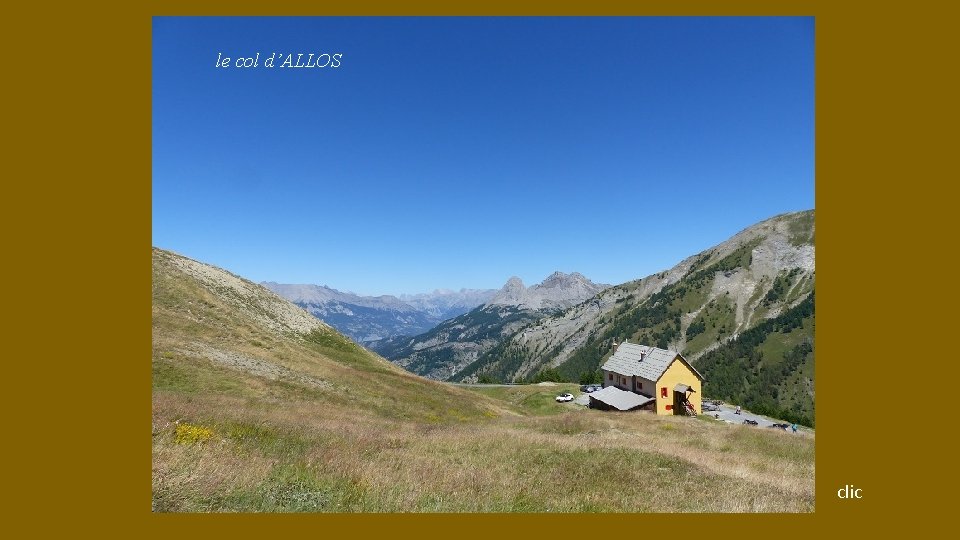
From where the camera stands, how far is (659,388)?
69.6m

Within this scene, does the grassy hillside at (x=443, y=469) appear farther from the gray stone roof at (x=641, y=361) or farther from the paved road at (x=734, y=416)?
the paved road at (x=734, y=416)

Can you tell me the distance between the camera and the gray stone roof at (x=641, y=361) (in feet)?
233

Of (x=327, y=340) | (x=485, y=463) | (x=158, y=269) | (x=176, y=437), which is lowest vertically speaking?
(x=327, y=340)

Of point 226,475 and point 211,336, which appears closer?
point 226,475

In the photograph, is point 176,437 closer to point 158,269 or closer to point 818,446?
point 818,446

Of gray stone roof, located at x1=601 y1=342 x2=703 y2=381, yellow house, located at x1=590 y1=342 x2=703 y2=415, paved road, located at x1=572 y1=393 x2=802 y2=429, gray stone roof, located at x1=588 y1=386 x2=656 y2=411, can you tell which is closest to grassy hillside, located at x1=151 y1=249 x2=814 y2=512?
gray stone roof, located at x1=588 y1=386 x2=656 y2=411

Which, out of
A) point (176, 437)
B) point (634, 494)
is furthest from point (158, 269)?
point (634, 494)

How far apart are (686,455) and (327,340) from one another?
70.4 metres

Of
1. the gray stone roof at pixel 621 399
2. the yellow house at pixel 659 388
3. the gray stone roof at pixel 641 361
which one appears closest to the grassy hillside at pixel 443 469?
the gray stone roof at pixel 621 399

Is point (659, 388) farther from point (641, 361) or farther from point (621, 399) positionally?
point (641, 361)

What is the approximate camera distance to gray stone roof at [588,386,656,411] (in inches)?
2657

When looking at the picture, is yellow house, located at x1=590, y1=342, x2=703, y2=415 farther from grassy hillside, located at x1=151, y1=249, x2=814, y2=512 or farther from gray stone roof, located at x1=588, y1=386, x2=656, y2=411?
grassy hillside, located at x1=151, y1=249, x2=814, y2=512

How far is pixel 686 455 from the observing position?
1694 cm

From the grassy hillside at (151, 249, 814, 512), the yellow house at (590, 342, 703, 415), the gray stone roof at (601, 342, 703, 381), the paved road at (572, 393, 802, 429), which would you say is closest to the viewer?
the grassy hillside at (151, 249, 814, 512)
